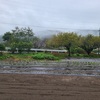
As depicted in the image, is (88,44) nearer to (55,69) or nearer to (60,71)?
(55,69)

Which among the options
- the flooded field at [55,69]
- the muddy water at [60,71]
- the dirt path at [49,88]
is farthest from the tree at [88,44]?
the dirt path at [49,88]

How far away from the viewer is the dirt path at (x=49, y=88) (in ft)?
26.2

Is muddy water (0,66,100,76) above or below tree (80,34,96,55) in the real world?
below

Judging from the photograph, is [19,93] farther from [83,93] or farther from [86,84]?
[86,84]

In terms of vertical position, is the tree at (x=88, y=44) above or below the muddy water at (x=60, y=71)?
above

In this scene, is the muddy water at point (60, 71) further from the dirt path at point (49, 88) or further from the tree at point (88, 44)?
the tree at point (88, 44)

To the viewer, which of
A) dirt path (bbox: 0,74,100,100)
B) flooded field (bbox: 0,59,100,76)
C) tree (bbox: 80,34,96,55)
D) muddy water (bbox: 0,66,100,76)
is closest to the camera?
dirt path (bbox: 0,74,100,100)

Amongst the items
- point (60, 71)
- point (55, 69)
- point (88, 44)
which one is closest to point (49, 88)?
point (60, 71)

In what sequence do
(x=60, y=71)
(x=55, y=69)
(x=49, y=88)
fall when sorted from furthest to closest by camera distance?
(x=55, y=69)
(x=60, y=71)
(x=49, y=88)

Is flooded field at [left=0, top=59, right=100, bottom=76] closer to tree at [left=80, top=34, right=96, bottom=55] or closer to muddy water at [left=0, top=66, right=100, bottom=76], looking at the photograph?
muddy water at [left=0, top=66, right=100, bottom=76]

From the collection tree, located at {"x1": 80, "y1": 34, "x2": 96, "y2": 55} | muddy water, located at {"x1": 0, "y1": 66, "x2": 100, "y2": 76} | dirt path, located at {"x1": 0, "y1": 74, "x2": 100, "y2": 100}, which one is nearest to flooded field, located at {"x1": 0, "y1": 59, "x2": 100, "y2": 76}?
muddy water, located at {"x1": 0, "y1": 66, "x2": 100, "y2": 76}

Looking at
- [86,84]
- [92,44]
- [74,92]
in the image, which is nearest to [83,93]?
[74,92]

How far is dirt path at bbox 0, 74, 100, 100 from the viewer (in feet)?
26.2

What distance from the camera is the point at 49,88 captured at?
30.6 ft
